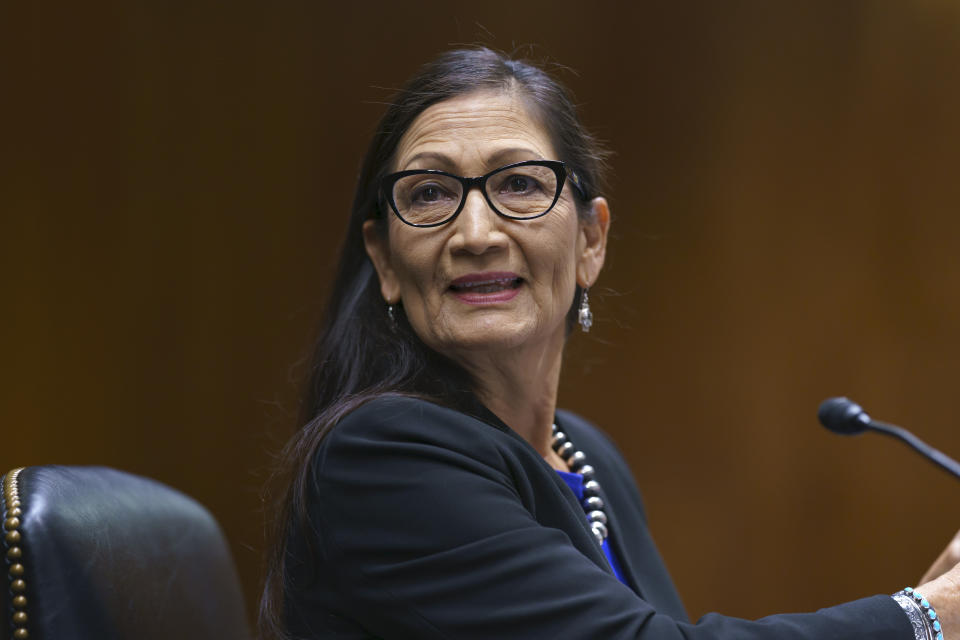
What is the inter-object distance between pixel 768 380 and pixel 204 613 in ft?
5.90

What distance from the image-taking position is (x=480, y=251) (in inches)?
47.6

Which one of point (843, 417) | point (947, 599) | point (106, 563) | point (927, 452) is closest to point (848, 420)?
point (843, 417)

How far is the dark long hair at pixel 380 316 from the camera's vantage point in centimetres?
120

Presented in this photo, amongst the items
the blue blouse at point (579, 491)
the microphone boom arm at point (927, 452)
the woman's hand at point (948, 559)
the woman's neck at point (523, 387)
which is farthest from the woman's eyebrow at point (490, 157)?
the woman's hand at point (948, 559)

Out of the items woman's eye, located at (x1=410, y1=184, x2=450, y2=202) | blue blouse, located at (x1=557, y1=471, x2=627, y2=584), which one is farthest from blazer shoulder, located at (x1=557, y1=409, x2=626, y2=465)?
woman's eye, located at (x1=410, y1=184, x2=450, y2=202)

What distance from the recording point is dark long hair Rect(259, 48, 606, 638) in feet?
3.94

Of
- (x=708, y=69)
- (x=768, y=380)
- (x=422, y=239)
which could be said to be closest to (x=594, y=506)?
(x=422, y=239)

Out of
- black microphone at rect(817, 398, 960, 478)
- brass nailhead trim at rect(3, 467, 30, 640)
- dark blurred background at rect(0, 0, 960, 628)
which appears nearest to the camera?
brass nailhead trim at rect(3, 467, 30, 640)

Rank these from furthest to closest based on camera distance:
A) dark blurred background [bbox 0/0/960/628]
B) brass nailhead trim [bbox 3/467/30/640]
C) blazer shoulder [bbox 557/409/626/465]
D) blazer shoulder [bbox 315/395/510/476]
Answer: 1. dark blurred background [bbox 0/0/960/628]
2. blazer shoulder [bbox 557/409/626/465]
3. blazer shoulder [bbox 315/395/510/476]
4. brass nailhead trim [bbox 3/467/30/640]

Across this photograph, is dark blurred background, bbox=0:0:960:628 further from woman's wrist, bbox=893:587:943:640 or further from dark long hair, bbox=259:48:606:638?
woman's wrist, bbox=893:587:943:640

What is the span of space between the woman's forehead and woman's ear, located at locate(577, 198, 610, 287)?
0.14 metres

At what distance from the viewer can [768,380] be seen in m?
2.67

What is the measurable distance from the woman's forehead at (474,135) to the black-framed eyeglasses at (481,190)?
0.06ft

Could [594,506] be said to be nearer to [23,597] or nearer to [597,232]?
[597,232]
